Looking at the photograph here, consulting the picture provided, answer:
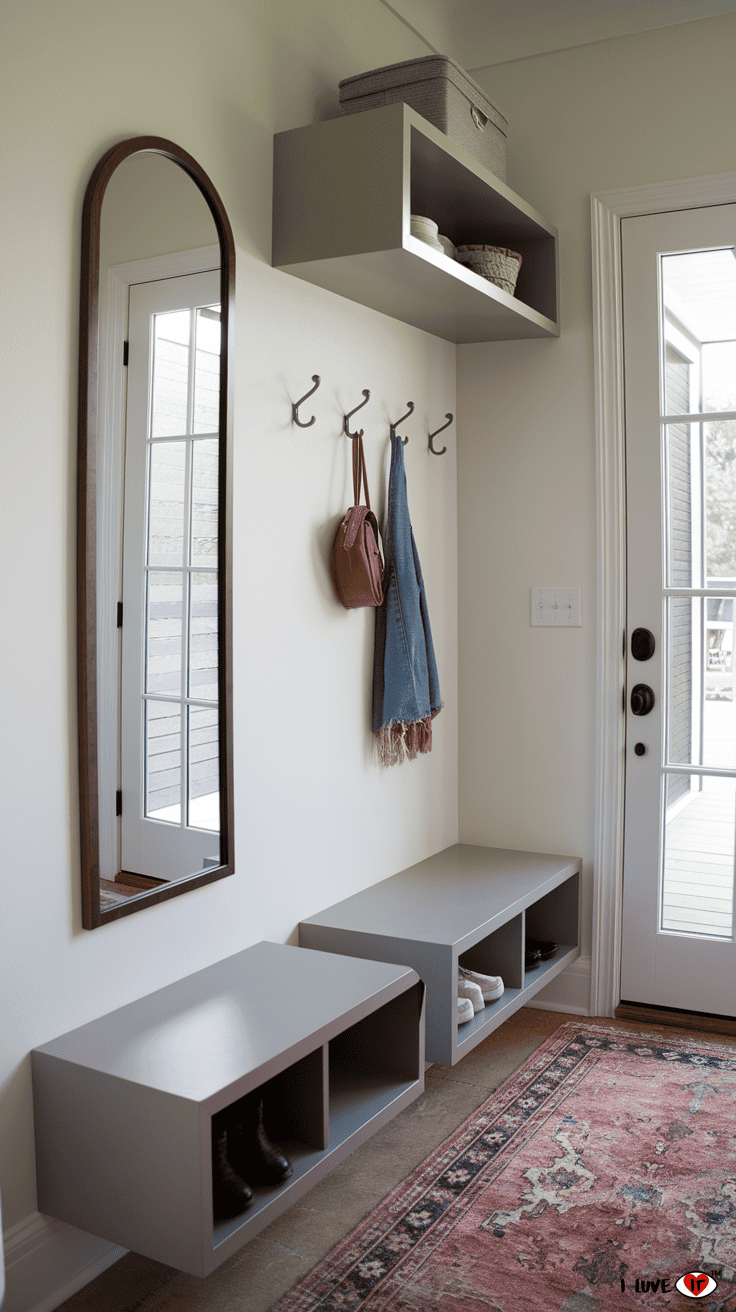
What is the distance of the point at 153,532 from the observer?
188 cm

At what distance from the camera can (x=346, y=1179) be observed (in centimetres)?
212

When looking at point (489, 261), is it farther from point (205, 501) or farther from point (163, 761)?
point (163, 761)

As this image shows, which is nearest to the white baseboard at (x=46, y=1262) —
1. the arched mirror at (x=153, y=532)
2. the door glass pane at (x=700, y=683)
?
the arched mirror at (x=153, y=532)

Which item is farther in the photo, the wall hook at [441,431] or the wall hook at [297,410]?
the wall hook at [441,431]

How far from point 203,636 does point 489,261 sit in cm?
126

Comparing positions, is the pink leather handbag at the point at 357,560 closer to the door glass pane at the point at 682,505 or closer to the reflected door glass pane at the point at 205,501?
the reflected door glass pane at the point at 205,501

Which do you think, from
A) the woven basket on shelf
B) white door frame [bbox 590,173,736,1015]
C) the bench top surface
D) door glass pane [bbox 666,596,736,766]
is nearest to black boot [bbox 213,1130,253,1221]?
the bench top surface

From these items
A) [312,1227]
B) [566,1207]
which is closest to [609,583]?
[566,1207]

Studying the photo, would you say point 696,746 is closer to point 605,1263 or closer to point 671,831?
point 671,831

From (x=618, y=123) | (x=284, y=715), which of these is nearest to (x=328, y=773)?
(x=284, y=715)

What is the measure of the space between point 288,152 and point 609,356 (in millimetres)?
1128

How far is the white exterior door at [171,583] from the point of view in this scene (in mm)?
1826

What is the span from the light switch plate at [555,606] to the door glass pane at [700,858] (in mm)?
537

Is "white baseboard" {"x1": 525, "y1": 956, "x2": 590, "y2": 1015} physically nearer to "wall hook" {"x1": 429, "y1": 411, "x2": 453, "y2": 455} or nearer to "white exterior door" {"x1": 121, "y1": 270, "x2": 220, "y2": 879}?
"white exterior door" {"x1": 121, "y1": 270, "x2": 220, "y2": 879}
